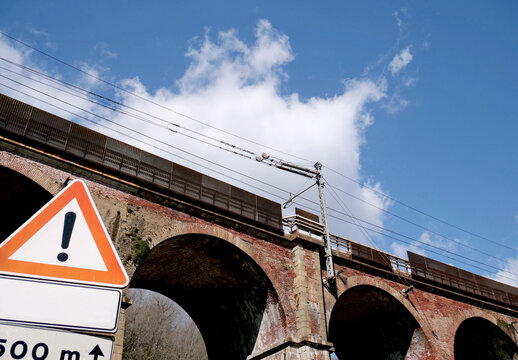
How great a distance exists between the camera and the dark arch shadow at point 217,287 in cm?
1500

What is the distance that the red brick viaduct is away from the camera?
1266 centimetres

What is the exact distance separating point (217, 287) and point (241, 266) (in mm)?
1903

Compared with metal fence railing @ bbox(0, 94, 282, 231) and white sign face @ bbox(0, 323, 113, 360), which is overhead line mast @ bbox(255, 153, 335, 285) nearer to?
metal fence railing @ bbox(0, 94, 282, 231)

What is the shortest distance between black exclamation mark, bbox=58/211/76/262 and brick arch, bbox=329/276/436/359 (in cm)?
1569

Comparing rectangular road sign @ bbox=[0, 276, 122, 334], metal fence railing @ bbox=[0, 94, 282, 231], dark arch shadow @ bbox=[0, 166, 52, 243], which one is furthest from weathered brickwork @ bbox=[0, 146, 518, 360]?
rectangular road sign @ bbox=[0, 276, 122, 334]

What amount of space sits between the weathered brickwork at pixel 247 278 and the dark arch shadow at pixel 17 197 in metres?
0.23

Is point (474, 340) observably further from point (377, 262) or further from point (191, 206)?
point (191, 206)

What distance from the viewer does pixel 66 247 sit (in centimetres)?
258

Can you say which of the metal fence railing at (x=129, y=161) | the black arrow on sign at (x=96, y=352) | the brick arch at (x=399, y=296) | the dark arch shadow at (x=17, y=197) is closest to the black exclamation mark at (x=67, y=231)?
the black arrow on sign at (x=96, y=352)

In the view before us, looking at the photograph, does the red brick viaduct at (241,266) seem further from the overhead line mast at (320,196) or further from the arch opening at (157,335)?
the arch opening at (157,335)

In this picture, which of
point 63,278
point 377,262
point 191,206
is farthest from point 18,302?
point 377,262

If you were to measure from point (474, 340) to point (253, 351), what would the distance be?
12726mm

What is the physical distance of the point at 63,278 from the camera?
2418 mm

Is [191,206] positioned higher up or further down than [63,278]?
higher up
